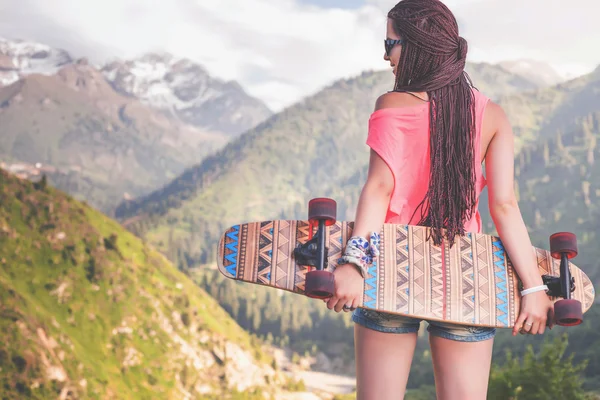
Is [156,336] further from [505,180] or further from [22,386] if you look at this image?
[505,180]

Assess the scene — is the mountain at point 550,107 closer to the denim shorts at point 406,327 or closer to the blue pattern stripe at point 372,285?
the denim shorts at point 406,327

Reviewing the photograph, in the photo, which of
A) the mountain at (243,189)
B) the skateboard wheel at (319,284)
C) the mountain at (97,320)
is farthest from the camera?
the mountain at (243,189)

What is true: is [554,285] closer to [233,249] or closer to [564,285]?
[564,285]

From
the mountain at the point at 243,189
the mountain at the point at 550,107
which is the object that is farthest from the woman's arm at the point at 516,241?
the mountain at the point at 550,107

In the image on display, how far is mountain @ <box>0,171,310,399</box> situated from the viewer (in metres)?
41.3

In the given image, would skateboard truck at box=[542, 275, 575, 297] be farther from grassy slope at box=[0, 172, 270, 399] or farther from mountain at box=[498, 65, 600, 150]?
mountain at box=[498, 65, 600, 150]

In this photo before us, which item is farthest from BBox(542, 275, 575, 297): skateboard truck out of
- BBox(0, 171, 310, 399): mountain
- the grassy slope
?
BBox(0, 171, 310, 399): mountain

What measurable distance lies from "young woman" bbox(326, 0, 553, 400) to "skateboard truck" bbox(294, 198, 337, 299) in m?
0.08

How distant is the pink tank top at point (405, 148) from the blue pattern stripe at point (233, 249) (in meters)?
0.52

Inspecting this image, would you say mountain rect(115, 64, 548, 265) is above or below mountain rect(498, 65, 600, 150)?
below

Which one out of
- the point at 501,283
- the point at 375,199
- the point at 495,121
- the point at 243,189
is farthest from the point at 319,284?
the point at 243,189

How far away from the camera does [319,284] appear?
5.90ft

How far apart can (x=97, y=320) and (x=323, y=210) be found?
59404 mm

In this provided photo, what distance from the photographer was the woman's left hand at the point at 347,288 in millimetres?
1883
